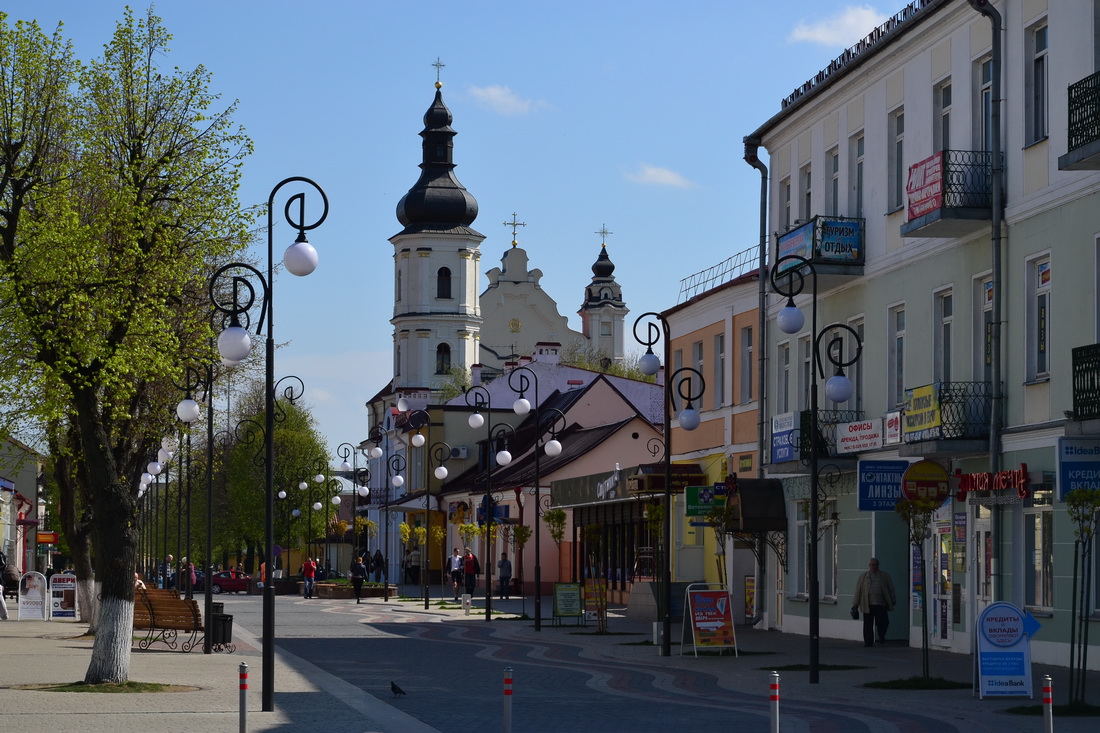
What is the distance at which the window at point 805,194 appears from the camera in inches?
1421

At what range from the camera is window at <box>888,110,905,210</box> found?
102ft

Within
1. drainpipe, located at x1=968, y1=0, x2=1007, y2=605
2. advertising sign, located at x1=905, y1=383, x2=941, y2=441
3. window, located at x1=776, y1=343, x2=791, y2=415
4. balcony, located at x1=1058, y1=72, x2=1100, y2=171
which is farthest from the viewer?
window, located at x1=776, y1=343, x2=791, y2=415

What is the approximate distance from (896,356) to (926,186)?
5.00 m

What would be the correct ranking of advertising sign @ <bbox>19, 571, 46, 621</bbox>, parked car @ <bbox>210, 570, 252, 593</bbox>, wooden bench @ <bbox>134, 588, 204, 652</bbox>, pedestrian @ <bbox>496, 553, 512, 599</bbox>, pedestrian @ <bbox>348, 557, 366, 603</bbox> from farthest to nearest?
parked car @ <bbox>210, 570, 252, 593</bbox> → pedestrian @ <bbox>348, 557, 366, 603</bbox> → pedestrian @ <bbox>496, 553, 512, 599</bbox> → advertising sign @ <bbox>19, 571, 46, 621</bbox> → wooden bench @ <bbox>134, 588, 204, 652</bbox>

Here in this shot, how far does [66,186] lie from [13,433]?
7.96 metres

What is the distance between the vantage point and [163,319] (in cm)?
2391

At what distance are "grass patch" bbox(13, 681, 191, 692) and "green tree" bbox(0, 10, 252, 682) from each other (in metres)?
0.25

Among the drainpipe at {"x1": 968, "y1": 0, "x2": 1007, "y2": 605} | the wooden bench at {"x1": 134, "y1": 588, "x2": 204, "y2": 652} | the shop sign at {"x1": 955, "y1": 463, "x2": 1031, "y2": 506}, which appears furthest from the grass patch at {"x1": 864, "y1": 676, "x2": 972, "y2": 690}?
the wooden bench at {"x1": 134, "y1": 588, "x2": 204, "y2": 652}

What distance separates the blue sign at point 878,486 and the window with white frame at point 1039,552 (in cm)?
282

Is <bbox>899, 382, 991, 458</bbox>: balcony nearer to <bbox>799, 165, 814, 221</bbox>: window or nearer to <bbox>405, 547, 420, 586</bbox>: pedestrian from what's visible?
<bbox>799, 165, 814, 221</bbox>: window

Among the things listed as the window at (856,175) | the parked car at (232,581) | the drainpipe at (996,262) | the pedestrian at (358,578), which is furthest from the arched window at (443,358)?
the drainpipe at (996,262)

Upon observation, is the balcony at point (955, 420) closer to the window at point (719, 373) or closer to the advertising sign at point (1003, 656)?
the advertising sign at point (1003, 656)

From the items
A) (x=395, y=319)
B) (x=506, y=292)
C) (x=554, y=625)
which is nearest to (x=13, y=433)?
(x=554, y=625)

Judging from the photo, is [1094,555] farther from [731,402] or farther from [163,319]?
[731,402]
